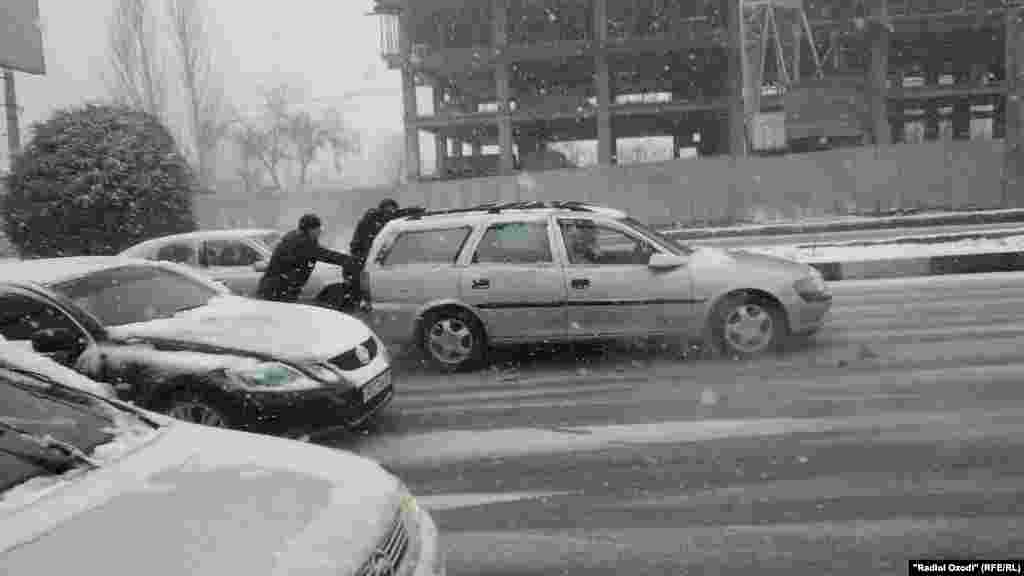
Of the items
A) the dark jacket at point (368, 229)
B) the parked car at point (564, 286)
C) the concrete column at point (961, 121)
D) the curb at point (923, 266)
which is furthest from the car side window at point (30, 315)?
the concrete column at point (961, 121)

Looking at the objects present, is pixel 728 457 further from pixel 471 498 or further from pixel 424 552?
pixel 424 552

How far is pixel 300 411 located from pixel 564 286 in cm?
317

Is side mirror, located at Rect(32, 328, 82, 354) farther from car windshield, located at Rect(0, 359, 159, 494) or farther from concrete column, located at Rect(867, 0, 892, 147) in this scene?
concrete column, located at Rect(867, 0, 892, 147)

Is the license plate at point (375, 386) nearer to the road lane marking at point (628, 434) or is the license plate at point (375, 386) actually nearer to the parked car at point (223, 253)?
the road lane marking at point (628, 434)

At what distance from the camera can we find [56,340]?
562cm

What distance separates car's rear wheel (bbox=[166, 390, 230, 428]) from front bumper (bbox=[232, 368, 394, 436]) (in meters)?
0.15

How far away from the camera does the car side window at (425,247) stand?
8242 millimetres

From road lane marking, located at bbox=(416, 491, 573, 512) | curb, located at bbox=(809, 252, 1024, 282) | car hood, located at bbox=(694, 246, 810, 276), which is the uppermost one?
car hood, located at bbox=(694, 246, 810, 276)

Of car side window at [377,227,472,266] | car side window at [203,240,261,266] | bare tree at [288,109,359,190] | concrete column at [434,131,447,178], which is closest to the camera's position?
car side window at [377,227,472,266]

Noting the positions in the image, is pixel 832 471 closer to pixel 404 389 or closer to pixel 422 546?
pixel 422 546

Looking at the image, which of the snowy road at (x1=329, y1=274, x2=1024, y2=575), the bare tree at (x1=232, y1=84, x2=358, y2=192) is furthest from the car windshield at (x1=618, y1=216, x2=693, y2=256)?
the bare tree at (x1=232, y1=84, x2=358, y2=192)

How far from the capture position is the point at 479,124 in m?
43.1

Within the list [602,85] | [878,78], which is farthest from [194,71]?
[878,78]

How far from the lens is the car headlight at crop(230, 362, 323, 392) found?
5426mm
